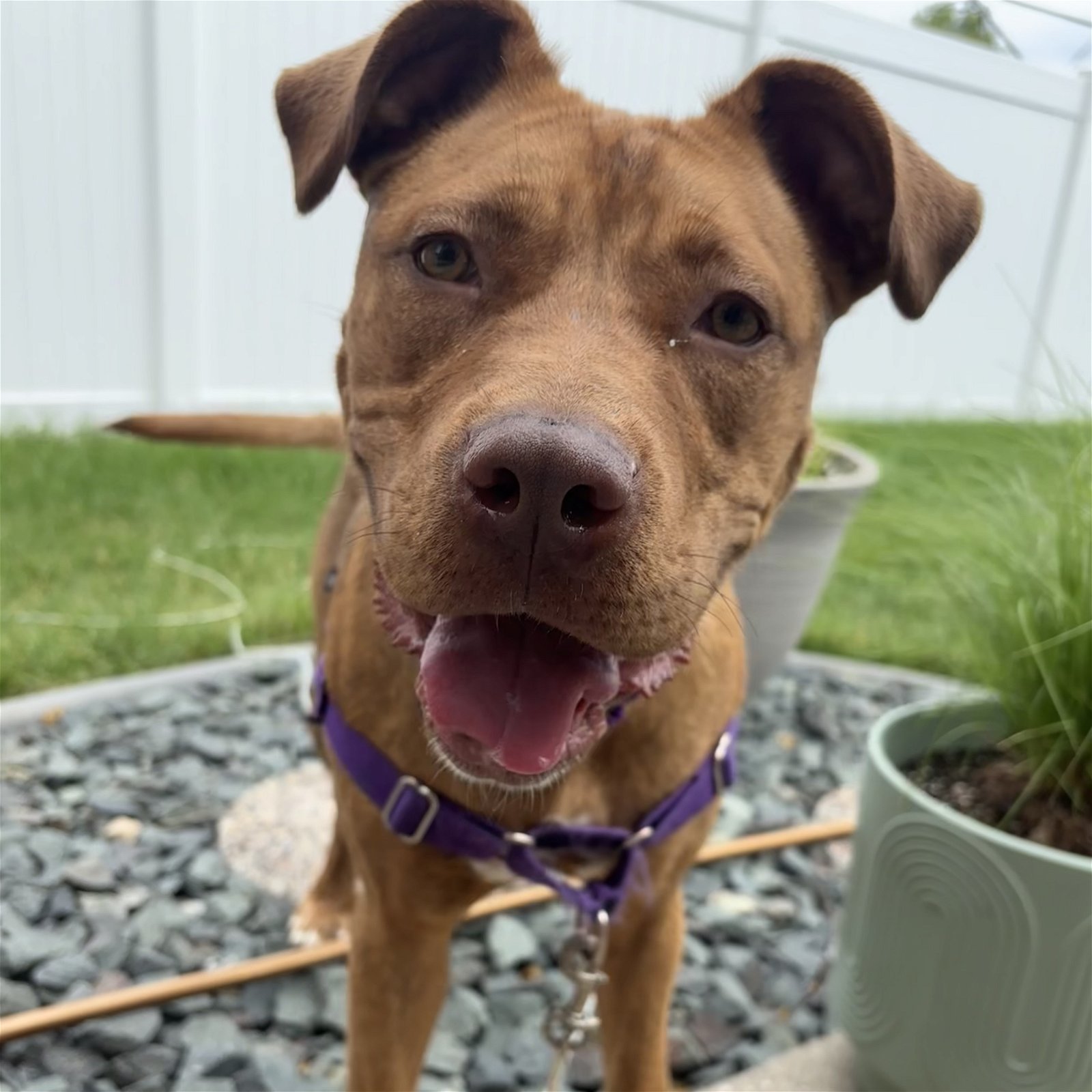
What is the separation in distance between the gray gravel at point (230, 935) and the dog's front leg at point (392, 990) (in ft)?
1.28

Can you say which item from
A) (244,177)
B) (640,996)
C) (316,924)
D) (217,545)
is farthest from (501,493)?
(244,177)

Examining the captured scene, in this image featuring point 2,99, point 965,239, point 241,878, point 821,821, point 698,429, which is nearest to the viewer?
point 698,429

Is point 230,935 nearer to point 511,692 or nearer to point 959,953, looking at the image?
point 511,692

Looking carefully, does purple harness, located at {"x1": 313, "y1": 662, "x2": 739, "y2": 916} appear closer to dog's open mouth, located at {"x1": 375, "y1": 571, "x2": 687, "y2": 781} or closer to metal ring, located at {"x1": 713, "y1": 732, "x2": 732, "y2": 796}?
metal ring, located at {"x1": 713, "y1": 732, "x2": 732, "y2": 796}

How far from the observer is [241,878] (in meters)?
2.82

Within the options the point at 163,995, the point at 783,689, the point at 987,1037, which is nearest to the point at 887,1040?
the point at 987,1037

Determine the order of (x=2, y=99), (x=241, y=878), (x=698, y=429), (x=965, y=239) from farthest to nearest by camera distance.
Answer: (x=2, y=99) → (x=241, y=878) → (x=965, y=239) → (x=698, y=429)

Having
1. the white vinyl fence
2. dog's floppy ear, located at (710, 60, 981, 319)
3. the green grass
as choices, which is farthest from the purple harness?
the white vinyl fence

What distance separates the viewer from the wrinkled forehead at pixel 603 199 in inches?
60.5

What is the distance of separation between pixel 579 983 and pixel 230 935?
1.15 m

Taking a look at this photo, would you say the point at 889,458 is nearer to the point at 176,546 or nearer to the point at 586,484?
the point at 176,546

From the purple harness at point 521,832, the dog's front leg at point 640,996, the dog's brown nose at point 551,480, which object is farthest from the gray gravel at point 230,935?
the dog's brown nose at point 551,480

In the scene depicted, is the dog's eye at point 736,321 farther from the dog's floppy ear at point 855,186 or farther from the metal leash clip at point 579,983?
the metal leash clip at point 579,983

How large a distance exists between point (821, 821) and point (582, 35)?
4.35 meters
